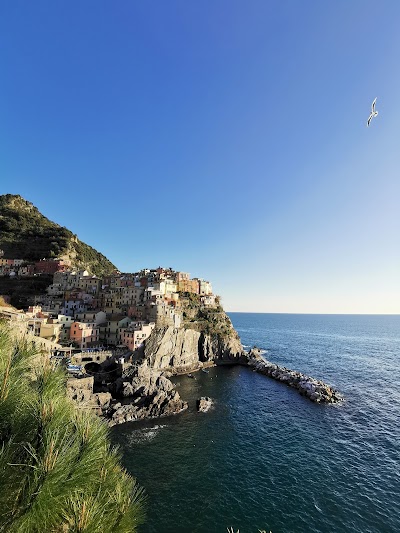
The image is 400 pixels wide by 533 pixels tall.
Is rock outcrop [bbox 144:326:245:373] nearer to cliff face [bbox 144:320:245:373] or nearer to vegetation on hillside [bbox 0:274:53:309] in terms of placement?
cliff face [bbox 144:320:245:373]

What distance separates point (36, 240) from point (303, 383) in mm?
100606

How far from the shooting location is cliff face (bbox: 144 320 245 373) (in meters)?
55.7

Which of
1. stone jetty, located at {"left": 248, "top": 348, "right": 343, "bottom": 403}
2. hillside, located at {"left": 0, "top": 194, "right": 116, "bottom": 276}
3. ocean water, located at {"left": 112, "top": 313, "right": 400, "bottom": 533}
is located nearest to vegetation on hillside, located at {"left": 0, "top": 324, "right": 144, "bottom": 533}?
ocean water, located at {"left": 112, "top": 313, "right": 400, "bottom": 533}

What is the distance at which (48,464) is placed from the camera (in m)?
4.28

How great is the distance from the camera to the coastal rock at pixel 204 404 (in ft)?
126

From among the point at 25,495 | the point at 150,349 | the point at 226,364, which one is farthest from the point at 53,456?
the point at 226,364

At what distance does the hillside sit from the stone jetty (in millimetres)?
70431

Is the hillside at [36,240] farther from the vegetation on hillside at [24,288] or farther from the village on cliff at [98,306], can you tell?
the vegetation on hillside at [24,288]

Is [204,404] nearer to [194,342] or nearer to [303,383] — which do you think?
[303,383]

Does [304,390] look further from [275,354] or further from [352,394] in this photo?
[275,354]

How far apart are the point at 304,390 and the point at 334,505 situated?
85.6 ft

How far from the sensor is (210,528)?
60.7ft

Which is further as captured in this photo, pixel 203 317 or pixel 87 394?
pixel 203 317

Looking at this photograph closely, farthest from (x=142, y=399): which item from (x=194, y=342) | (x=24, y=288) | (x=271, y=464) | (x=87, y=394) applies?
(x=24, y=288)
